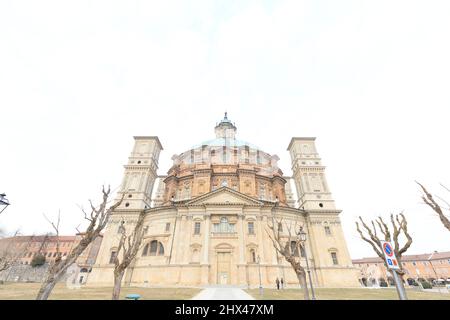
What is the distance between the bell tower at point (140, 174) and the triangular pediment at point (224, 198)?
11317 millimetres

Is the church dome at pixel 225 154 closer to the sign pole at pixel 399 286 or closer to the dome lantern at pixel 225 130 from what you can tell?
the dome lantern at pixel 225 130

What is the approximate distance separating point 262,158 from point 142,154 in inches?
1027

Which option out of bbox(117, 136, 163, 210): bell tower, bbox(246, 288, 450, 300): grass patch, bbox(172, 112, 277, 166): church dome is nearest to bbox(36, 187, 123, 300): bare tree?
bbox(246, 288, 450, 300): grass patch

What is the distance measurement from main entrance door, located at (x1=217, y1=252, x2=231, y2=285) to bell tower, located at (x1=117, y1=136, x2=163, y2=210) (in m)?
17.3

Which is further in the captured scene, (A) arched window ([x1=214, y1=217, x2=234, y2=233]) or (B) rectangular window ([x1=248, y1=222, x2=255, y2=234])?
(B) rectangular window ([x1=248, y1=222, x2=255, y2=234])

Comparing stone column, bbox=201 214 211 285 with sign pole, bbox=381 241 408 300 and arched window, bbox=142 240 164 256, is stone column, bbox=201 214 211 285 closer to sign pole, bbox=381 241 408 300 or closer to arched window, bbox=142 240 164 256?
arched window, bbox=142 240 164 256

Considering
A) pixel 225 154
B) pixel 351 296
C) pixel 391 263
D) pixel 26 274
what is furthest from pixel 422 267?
pixel 26 274

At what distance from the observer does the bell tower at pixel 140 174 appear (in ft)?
134

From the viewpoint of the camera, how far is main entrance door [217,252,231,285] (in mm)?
30656

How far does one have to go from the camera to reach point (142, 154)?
46812mm
